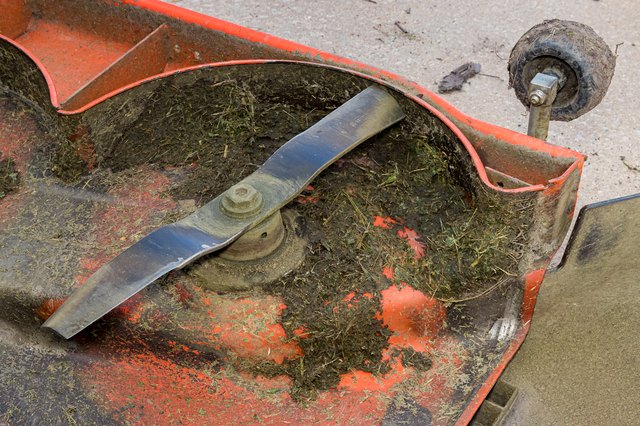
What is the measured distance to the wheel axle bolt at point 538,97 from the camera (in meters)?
1.94

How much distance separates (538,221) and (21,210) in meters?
1.33

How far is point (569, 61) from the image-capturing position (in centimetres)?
197

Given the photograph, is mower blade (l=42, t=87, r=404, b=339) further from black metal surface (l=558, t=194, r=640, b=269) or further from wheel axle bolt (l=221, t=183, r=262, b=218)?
black metal surface (l=558, t=194, r=640, b=269)

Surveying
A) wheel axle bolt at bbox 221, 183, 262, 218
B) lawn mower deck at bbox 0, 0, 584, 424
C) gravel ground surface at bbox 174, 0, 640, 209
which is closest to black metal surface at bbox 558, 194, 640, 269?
lawn mower deck at bbox 0, 0, 584, 424

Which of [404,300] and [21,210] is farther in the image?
[21,210]

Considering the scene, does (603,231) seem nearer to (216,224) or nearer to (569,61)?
(569,61)

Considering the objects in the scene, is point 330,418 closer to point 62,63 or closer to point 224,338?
point 224,338

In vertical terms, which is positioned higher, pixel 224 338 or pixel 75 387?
pixel 224 338

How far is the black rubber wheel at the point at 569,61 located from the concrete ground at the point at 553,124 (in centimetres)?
46

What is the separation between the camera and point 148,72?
8.62ft

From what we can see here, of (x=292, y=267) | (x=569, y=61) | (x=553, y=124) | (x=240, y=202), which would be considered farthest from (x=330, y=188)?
(x=553, y=124)

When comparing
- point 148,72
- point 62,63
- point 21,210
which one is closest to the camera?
point 21,210

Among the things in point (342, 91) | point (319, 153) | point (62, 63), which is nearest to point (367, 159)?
point (342, 91)

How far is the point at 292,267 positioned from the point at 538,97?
0.73 meters
